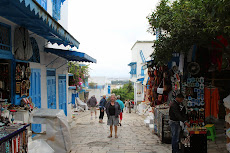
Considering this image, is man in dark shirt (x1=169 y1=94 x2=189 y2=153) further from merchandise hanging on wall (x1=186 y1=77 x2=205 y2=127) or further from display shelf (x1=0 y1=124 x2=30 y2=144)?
display shelf (x1=0 y1=124 x2=30 y2=144)

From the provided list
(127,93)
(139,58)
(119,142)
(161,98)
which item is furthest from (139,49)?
(119,142)

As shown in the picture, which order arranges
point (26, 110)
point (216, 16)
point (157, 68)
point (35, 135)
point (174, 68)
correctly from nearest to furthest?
point (216, 16)
point (26, 110)
point (35, 135)
point (174, 68)
point (157, 68)

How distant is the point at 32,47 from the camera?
757cm

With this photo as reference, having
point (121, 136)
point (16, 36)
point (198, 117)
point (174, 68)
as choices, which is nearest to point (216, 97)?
point (198, 117)

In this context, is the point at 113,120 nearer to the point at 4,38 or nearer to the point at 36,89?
the point at 36,89

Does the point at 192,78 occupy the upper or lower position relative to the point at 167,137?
upper

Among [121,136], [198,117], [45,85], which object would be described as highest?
[45,85]

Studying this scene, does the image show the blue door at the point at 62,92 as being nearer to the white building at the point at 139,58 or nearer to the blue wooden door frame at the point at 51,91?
the blue wooden door frame at the point at 51,91

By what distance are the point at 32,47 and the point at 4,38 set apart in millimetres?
1864

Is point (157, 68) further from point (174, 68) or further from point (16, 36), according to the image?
point (16, 36)

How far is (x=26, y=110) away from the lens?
6.06m

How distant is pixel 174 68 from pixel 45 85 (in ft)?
16.6

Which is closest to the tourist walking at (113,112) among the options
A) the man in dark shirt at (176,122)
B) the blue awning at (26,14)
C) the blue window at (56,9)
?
the man in dark shirt at (176,122)

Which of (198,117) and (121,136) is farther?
(121,136)
